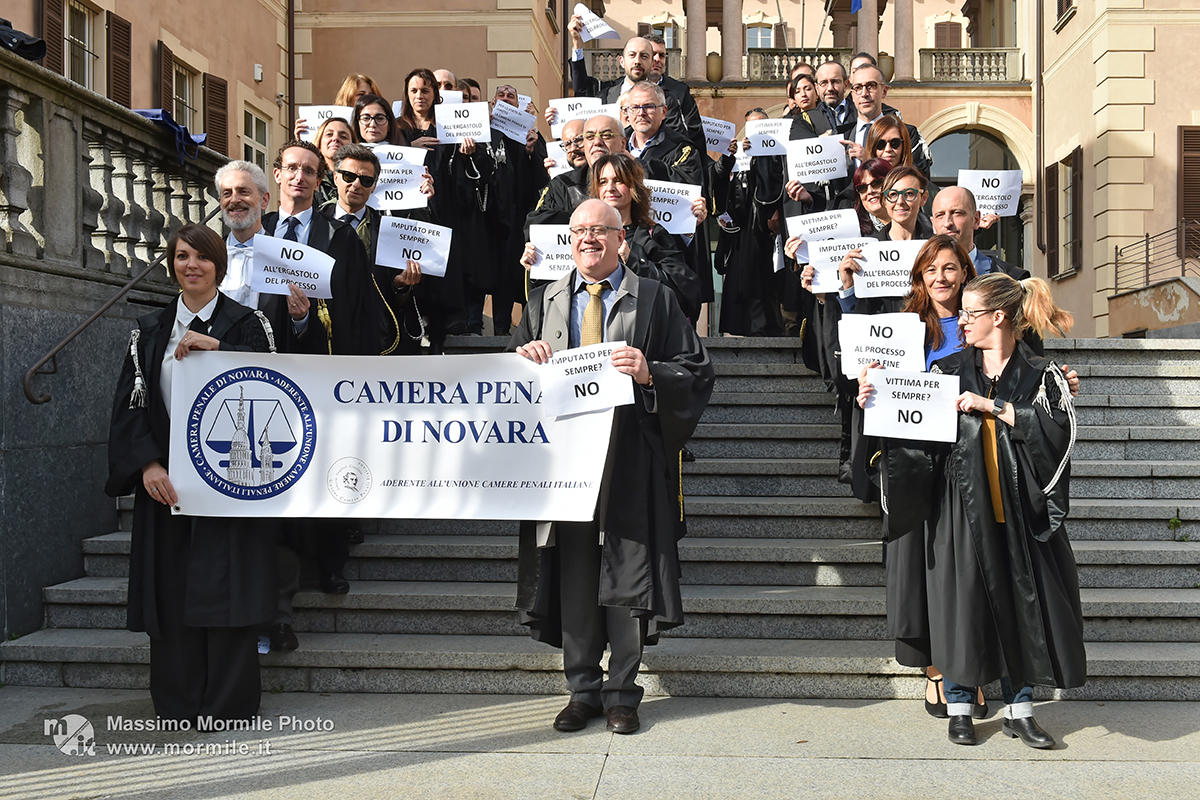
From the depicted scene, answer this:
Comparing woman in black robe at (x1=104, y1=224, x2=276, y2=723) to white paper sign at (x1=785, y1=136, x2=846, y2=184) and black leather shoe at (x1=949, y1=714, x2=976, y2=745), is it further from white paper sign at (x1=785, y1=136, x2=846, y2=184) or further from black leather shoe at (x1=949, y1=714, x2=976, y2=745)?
white paper sign at (x1=785, y1=136, x2=846, y2=184)

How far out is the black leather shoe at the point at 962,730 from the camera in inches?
176

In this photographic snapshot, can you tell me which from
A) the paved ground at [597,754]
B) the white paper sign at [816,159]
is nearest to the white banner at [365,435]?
the paved ground at [597,754]

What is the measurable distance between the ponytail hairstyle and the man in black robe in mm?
1156

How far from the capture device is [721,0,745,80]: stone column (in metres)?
27.9

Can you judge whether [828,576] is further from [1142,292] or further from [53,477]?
[1142,292]

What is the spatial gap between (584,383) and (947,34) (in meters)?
40.3

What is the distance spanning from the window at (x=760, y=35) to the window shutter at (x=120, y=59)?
3174cm

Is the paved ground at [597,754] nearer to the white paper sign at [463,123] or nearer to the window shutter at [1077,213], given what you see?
the white paper sign at [463,123]

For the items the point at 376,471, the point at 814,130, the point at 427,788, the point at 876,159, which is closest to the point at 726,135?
the point at 814,130

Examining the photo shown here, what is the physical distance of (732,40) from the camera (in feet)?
91.7

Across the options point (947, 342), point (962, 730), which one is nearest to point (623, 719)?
point (962, 730)

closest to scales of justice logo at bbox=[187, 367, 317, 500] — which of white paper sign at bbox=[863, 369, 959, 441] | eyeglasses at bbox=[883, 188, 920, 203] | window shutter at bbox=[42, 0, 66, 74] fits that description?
white paper sign at bbox=[863, 369, 959, 441]

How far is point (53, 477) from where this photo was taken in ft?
18.8

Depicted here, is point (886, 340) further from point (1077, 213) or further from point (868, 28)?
point (868, 28)
